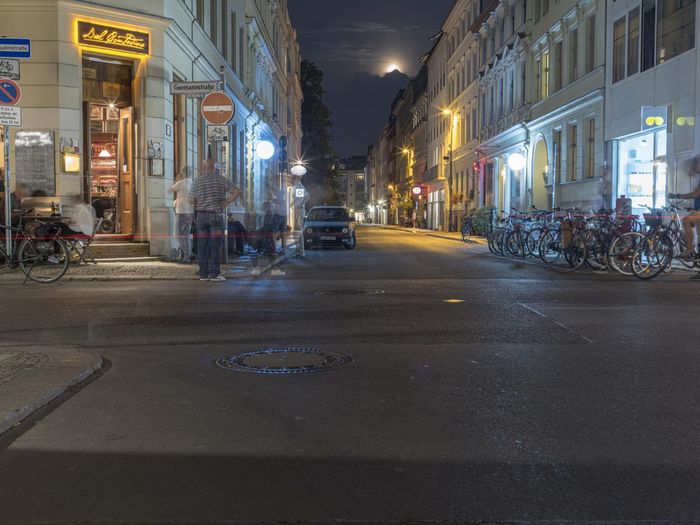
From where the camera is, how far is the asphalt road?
130 inches

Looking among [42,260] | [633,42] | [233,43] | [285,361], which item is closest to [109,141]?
[42,260]

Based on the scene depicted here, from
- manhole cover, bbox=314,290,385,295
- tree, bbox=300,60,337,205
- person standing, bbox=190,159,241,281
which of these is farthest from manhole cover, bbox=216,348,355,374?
tree, bbox=300,60,337,205

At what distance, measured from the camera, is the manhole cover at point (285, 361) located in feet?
19.4

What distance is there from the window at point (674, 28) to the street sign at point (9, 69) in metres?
15.7

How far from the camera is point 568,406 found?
15.9 ft

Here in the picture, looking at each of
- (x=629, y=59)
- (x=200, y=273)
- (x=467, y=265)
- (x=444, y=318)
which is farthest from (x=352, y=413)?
(x=629, y=59)

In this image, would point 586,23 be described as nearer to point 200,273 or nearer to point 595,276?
point 595,276

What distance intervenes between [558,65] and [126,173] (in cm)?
2103

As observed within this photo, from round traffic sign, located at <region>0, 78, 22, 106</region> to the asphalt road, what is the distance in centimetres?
544

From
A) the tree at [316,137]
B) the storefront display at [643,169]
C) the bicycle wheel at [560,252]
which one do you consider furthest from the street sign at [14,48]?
the tree at [316,137]

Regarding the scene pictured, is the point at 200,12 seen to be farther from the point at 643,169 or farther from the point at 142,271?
the point at 643,169

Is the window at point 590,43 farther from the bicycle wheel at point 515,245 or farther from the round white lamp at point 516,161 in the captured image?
the bicycle wheel at point 515,245

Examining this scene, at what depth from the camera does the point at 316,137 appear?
7875 cm

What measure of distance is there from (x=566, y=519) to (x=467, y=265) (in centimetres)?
1470
